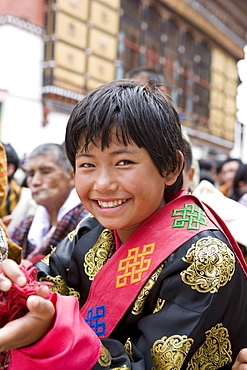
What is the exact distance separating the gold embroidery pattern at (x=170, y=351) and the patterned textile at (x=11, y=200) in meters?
2.73

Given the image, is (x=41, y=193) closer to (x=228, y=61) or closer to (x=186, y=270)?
(x=186, y=270)

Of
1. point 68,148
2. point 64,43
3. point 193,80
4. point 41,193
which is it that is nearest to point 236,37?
point 193,80

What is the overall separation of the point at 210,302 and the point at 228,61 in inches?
610

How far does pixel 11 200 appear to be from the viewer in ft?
11.9

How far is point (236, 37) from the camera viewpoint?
15.1 m

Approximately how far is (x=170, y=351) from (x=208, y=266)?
0.23 m

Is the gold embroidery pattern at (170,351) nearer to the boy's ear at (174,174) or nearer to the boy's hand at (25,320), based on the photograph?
the boy's hand at (25,320)

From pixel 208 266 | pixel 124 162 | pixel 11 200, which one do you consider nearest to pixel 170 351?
pixel 208 266

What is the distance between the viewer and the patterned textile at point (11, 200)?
358cm

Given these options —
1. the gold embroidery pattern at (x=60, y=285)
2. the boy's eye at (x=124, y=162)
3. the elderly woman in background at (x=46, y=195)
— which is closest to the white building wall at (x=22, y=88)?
the elderly woman in background at (x=46, y=195)

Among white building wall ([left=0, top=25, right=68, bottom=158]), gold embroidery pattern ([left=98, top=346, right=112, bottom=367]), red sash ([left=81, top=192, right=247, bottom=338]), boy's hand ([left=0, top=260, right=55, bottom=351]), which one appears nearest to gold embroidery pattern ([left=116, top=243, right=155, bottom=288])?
red sash ([left=81, top=192, right=247, bottom=338])

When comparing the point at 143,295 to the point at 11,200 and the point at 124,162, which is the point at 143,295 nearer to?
the point at 124,162

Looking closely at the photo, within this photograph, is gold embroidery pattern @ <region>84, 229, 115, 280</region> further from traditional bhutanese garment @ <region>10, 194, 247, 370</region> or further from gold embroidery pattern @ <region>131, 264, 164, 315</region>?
gold embroidery pattern @ <region>131, 264, 164, 315</region>

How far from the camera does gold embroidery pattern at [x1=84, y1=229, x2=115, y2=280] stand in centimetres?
132
